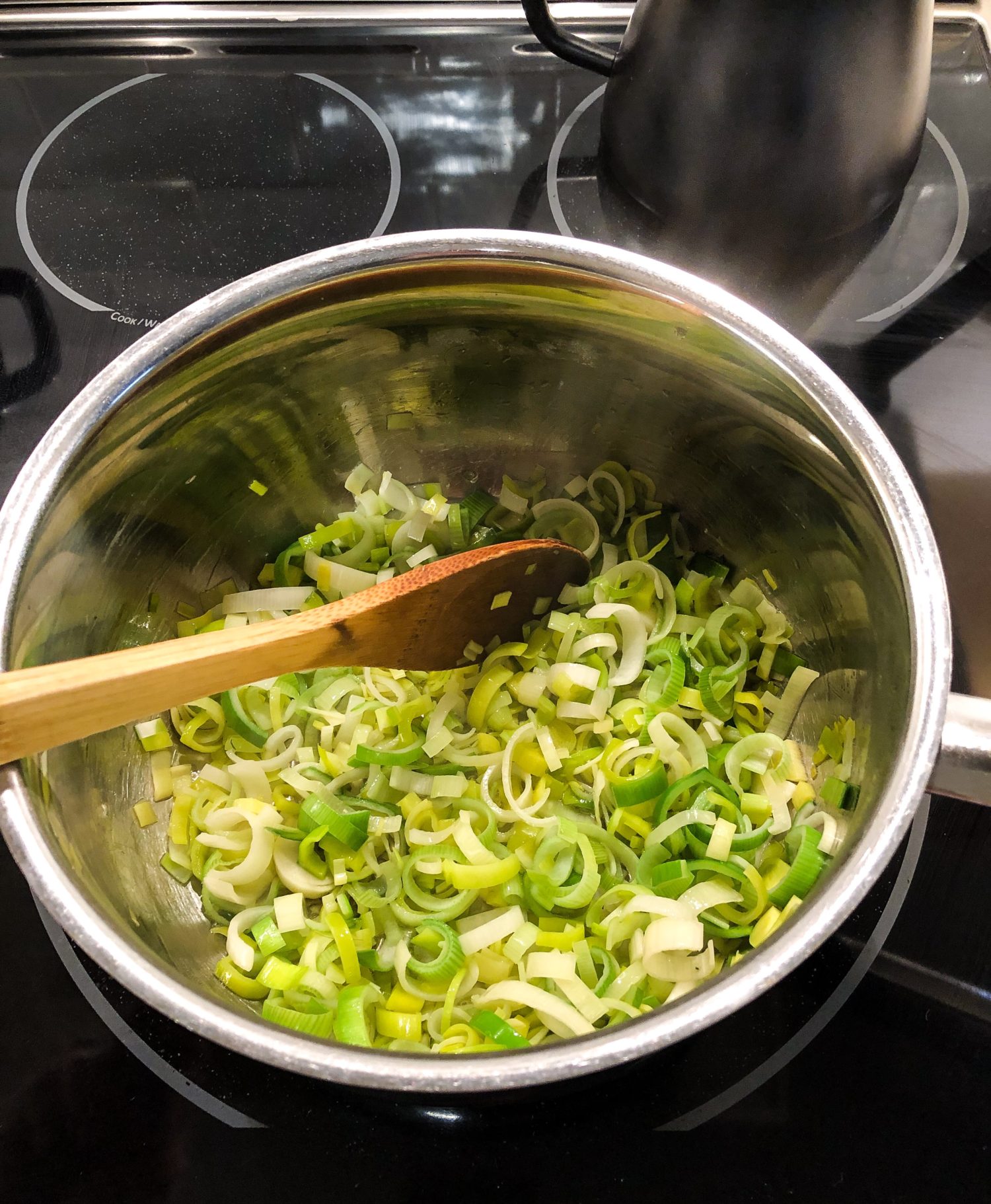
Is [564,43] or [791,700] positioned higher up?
[564,43]

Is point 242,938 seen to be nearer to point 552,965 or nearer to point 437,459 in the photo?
point 552,965

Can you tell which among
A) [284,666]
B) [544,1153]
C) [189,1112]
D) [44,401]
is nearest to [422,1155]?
[544,1153]

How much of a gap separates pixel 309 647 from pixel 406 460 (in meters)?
0.41

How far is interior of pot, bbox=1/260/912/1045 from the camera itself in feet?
2.64

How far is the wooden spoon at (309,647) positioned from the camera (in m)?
0.68

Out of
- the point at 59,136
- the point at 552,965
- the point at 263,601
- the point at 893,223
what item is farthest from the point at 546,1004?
the point at 59,136

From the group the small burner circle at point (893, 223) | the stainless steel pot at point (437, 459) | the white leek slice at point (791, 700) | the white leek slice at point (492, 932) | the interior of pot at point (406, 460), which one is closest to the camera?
the stainless steel pot at point (437, 459)

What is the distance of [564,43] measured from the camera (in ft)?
3.77

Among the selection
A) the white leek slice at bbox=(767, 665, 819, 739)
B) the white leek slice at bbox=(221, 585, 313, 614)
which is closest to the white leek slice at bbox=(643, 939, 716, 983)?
the white leek slice at bbox=(767, 665, 819, 739)

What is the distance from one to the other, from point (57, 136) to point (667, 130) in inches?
34.1

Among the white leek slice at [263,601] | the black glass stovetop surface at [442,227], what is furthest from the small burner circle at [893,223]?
the white leek slice at [263,601]

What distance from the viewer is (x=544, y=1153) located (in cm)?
82

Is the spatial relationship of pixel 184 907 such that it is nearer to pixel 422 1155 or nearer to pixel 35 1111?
pixel 35 1111

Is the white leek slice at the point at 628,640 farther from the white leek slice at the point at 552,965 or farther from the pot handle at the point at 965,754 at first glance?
the pot handle at the point at 965,754
